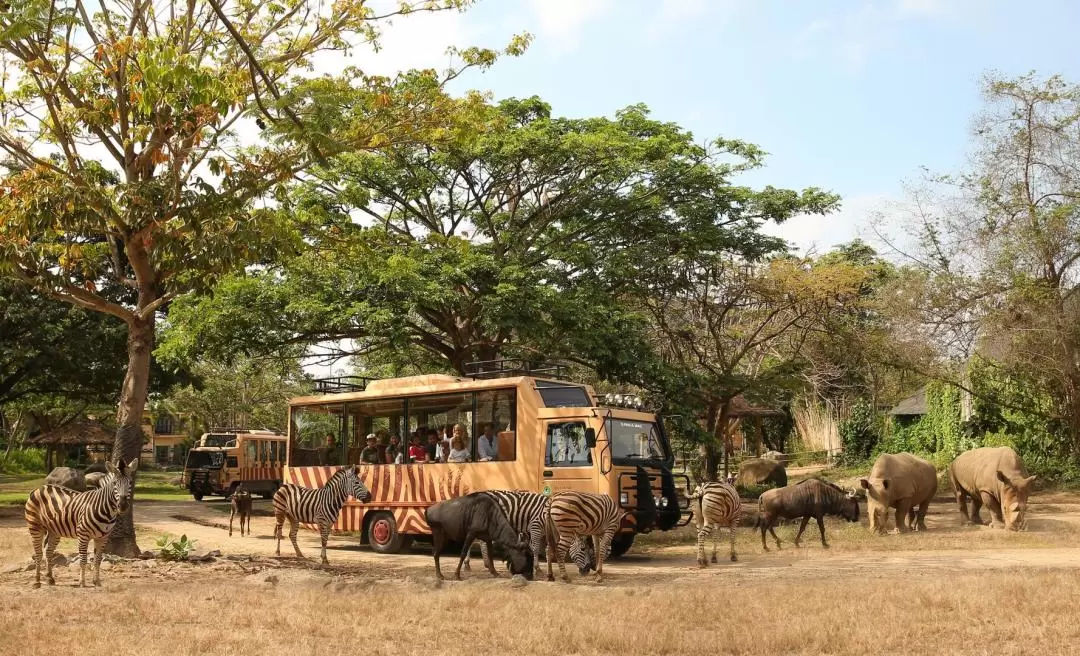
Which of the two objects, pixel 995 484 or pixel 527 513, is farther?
pixel 995 484

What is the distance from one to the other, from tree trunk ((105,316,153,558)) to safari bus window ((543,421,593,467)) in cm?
599

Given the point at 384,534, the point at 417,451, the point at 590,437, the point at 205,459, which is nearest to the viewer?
the point at 590,437

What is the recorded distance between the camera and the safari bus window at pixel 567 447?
15633 mm

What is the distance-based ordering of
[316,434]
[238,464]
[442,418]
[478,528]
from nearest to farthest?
[478,528] → [442,418] → [316,434] → [238,464]

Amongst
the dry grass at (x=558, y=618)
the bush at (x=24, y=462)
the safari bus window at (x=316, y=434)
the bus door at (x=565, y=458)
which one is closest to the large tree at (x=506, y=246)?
the safari bus window at (x=316, y=434)

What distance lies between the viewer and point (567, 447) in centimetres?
1577

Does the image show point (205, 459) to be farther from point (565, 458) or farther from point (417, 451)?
point (565, 458)

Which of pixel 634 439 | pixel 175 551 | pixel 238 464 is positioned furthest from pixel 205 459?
pixel 634 439

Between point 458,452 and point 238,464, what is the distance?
1944cm

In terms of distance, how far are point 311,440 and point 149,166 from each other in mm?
6169

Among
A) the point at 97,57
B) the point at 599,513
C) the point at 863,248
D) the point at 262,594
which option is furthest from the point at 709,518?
the point at 863,248

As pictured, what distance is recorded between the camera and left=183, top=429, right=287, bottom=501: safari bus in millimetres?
33969

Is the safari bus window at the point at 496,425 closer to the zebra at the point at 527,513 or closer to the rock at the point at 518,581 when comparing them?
the zebra at the point at 527,513

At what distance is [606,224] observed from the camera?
25.0m
